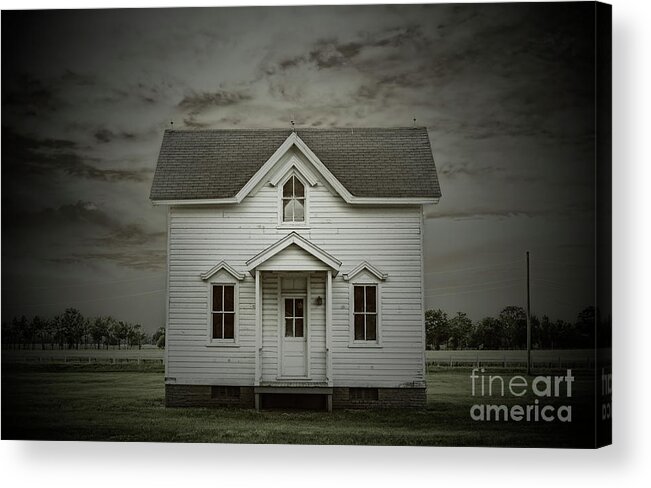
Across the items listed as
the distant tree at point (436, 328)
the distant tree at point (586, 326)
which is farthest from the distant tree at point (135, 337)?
the distant tree at point (586, 326)

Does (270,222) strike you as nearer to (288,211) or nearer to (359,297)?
(288,211)

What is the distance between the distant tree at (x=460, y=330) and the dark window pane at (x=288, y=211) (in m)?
2.33

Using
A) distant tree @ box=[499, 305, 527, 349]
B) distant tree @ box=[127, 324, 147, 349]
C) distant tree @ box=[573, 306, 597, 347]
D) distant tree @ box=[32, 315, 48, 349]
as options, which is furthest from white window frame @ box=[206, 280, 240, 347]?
distant tree @ box=[573, 306, 597, 347]

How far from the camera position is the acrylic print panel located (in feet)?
45.5

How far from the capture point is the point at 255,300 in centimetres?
1449

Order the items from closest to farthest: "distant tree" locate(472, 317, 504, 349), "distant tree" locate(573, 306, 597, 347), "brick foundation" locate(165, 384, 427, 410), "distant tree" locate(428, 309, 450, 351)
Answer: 1. "distant tree" locate(573, 306, 597, 347)
2. "distant tree" locate(472, 317, 504, 349)
3. "distant tree" locate(428, 309, 450, 351)
4. "brick foundation" locate(165, 384, 427, 410)

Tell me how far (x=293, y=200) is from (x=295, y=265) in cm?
81

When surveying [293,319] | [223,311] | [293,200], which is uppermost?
[293,200]

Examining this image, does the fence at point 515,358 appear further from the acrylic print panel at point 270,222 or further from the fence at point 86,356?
the fence at point 86,356

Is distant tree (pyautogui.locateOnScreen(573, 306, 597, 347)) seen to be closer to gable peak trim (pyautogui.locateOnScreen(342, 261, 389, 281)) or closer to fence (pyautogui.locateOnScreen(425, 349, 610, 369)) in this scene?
fence (pyautogui.locateOnScreen(425, 349, 610, 369))

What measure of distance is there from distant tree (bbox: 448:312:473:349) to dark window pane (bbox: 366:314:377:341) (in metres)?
0.94

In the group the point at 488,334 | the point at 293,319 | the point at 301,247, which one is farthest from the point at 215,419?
the point at 488,334

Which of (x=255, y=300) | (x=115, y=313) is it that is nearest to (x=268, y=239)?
(x=255, y=300)

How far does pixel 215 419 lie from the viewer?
14.2m
